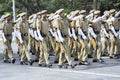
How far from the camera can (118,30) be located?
18.6 meters

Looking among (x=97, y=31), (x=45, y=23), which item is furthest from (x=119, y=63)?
(x=45, y=23)

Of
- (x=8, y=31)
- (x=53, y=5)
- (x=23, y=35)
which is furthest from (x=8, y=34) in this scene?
(x=53, y=5)

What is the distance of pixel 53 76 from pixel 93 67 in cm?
236

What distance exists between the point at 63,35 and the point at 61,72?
1.41 meters

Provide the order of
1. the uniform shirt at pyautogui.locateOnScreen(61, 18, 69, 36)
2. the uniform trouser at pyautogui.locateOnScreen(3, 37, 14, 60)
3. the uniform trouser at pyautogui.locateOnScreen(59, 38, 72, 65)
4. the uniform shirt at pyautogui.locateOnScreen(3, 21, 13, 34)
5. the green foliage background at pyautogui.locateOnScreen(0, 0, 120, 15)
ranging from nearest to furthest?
the uniform trouser at pyautogui.locateOnScreen(59, 38, 72, 65) < the uniform shirt at pyautogui.locateOnScreen(61, 18, 69, 36) < the uniform shirt at pyautogui.locateOnScreen(3, 21, 13, 34) < the uniform trouser at pyautogui.locateOnScreen(3, 37, 14, 60) < the green foliage background at pyautogui.locateOnScreen(0, 0, 120, 15)

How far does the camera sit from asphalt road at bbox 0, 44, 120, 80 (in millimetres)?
13523

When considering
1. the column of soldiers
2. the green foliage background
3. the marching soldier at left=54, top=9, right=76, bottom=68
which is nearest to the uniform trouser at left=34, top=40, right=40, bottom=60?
the column of soldiers

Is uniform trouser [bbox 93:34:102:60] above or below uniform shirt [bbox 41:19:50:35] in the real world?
below

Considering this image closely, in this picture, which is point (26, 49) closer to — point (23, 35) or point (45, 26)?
point (23, 35)

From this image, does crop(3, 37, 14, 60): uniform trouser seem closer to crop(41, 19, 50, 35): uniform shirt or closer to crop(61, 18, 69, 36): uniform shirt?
crop(41, 19, 50, 35): uniform shirt

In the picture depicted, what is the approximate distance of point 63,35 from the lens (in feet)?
50.7

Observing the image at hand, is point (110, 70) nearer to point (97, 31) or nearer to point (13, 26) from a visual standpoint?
point (97, 31)

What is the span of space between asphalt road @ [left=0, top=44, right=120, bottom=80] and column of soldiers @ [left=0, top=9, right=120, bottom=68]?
39cm

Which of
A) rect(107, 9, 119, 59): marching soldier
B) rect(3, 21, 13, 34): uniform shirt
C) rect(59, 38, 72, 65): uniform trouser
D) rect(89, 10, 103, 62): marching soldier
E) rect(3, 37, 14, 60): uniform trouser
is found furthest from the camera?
rect(107, 9, 119, 59): marching soldier
